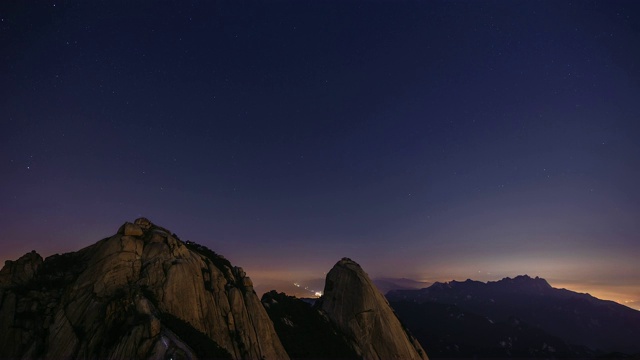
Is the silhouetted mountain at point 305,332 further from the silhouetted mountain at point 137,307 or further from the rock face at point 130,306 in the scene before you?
the rock face at point 130,306

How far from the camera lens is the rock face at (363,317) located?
6756cm

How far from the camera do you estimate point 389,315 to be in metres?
73.9

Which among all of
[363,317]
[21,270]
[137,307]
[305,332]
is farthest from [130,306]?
[363,317]

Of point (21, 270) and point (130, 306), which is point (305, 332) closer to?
point (130, 306)

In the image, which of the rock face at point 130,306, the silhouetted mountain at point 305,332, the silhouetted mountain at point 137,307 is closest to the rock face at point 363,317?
the silhouetted mountain at point 305,332

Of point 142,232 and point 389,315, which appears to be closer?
point 142,232

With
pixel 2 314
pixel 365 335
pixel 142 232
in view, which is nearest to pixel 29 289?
pixel 2 314

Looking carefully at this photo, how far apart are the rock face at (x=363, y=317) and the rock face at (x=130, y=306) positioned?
71.9 feet

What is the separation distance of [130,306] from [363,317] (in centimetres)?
4829

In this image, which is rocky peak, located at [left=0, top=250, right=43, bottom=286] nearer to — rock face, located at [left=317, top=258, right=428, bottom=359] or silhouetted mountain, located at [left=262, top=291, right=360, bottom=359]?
silhouetted mountain, located at [left=262, top=291, right=360, bottom=359]

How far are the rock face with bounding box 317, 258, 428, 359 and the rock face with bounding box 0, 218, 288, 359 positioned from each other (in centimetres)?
2193

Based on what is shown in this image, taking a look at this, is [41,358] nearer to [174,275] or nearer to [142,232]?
[174,275]

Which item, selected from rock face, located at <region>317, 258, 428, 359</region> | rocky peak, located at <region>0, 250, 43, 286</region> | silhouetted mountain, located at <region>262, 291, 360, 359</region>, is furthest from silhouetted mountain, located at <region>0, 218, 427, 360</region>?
rock face, located at <region>317, 258, 428, 359</region>

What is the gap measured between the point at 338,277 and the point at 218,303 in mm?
37761
